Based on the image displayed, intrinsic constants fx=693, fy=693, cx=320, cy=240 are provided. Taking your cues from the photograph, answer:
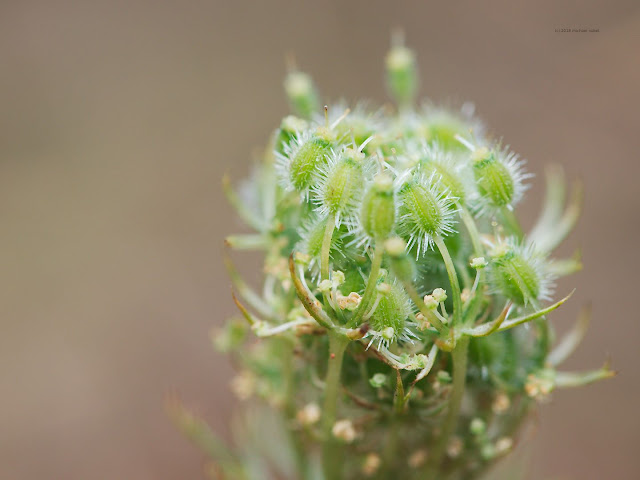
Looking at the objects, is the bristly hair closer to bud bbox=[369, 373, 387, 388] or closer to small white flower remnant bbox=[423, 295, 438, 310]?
small white flower remnant bbox=[423, 295, 438, 310]

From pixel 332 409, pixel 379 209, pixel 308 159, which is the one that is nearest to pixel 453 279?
pixel 379 209

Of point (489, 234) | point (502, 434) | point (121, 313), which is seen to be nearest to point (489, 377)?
point (502, 434)

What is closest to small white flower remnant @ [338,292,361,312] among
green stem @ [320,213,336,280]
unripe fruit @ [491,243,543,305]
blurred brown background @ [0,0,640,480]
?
green stem @ [320,213,336,280]

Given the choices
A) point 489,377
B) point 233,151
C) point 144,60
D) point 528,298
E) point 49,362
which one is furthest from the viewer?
point 144,60

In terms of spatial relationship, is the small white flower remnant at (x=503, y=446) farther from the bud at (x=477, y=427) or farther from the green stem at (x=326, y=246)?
the green stem at (x=326, y=246)

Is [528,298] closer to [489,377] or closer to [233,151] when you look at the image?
[489,377]

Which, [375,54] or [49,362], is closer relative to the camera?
[49,362]

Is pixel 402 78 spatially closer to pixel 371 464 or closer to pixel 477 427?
pixel 477 427
